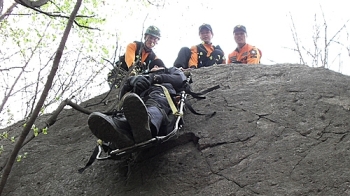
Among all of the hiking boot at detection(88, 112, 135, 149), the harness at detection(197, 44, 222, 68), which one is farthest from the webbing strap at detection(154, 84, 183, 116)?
the harness at detection(197, 44, 222, 68)

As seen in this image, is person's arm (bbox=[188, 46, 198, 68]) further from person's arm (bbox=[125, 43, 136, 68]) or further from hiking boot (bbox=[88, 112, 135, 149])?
hiking boot (bbox=[88, 112, 135, 149])

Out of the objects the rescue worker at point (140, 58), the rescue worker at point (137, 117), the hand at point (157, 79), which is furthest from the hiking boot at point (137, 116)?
the rescue worker at point (140, 58)

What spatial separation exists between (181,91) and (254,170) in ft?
5.18

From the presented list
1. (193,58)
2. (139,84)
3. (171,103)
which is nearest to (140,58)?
(193,58)

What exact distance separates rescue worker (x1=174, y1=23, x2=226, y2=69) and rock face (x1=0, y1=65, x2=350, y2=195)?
4.94 ft

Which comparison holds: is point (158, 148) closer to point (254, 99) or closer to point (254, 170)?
point (254, 170)

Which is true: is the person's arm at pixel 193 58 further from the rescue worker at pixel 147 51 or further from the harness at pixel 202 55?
the rescue worker at pixel 147 51

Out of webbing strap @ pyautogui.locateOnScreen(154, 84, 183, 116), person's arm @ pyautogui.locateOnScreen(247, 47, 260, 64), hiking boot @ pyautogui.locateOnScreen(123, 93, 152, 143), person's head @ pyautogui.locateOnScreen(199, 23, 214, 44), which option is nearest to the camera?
hiking boot @ pyautogui.locateOnScreen(123, 93, 152, 143)

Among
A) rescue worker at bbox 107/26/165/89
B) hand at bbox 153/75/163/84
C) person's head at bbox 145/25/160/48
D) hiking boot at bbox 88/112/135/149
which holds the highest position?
person's head at bbox 145/25/160/48

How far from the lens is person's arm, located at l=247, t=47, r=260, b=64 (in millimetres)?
8100

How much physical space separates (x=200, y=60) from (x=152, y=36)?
60.4 inches

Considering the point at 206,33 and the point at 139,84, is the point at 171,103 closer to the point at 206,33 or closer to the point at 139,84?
the point at 139,84

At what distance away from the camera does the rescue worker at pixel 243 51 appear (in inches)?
320

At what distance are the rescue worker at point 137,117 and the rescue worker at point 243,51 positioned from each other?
3.46m
